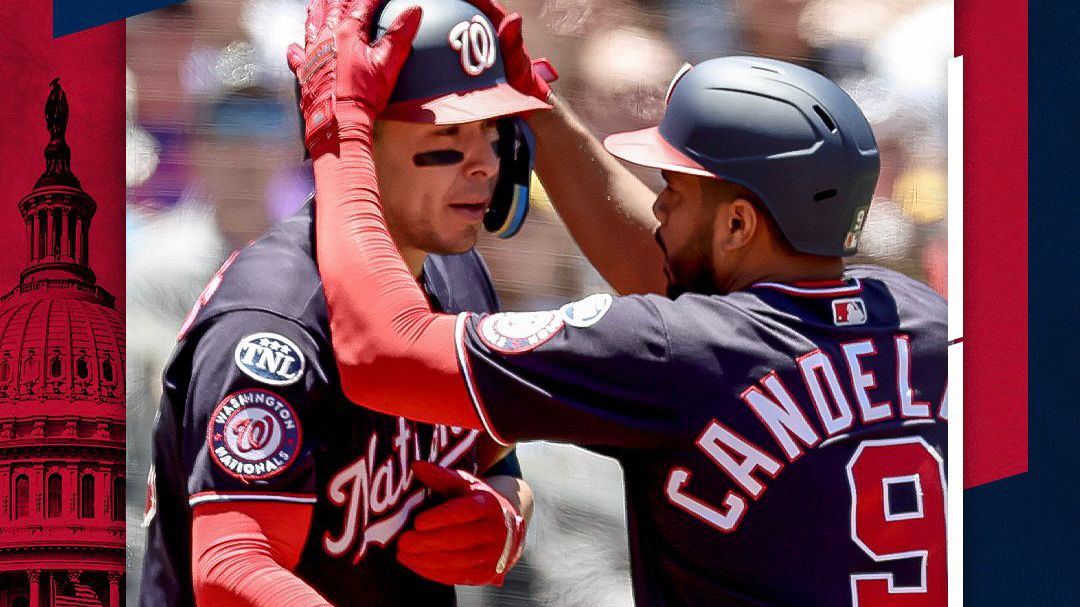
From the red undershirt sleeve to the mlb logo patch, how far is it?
3.67 feet

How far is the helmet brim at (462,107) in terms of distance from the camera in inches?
112

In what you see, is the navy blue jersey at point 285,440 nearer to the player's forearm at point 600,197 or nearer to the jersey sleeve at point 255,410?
the jersey sleeve at point 255,410

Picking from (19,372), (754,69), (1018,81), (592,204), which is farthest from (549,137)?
(19,372)

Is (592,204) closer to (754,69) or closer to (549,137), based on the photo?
(549,137)

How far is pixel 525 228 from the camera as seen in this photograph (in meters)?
3.79

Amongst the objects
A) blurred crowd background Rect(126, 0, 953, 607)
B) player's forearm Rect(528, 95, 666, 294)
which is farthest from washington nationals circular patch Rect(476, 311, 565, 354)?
blurred crowd background Rect(126, 0, 953, 607)

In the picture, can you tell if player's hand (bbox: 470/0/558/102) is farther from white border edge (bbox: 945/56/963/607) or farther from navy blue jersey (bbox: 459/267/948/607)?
white border edge (bbox: 945/56/963/607)

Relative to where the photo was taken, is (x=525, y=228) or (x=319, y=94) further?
(x=525, y=228)

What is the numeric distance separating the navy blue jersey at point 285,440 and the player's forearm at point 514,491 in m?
0.10

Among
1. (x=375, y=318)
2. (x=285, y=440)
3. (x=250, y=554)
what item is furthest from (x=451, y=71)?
(x=250, y=554)

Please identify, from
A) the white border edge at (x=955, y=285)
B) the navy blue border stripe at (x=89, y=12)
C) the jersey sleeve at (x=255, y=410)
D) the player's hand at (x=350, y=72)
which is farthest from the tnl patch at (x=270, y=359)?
the white border edge at (x=955, y=285)

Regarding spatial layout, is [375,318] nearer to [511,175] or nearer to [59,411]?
[511,175]

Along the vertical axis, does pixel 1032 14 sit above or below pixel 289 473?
above

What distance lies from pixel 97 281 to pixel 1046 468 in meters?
2.63
